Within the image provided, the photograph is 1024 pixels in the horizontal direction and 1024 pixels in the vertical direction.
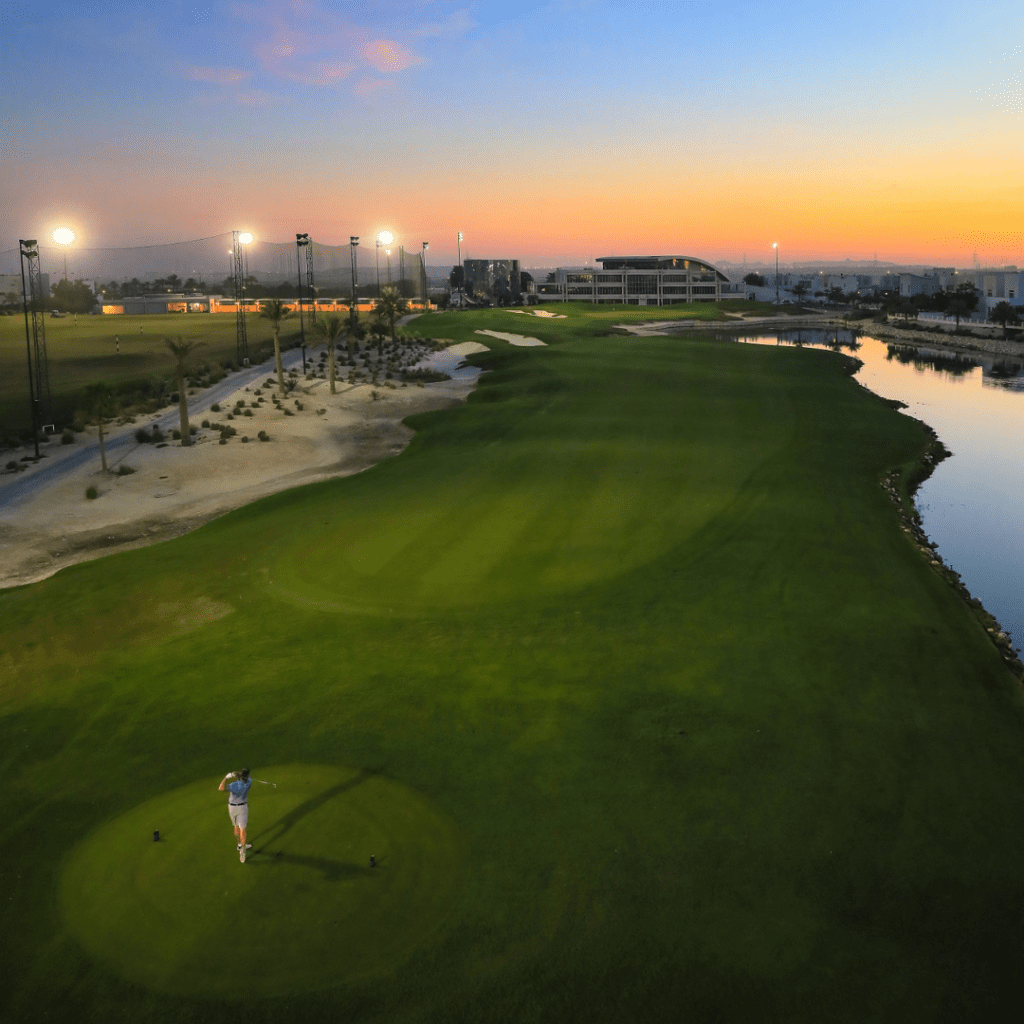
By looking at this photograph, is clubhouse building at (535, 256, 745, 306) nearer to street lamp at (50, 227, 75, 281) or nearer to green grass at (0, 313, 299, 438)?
green grass at (0, 313, 299, 438)

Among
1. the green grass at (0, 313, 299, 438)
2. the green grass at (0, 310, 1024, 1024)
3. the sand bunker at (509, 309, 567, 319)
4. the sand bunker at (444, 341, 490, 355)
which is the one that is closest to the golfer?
the green grass at (0, 310, 1024, 1024)

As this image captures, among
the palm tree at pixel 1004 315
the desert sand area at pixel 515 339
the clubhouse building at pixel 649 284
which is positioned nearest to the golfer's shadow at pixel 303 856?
the desert sand area at pixel 515 339

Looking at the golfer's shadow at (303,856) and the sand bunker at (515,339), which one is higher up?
the sand bunker at (515,339)

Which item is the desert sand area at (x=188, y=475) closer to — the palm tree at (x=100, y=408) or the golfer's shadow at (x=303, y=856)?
the palm tree at (x=100, y=408)

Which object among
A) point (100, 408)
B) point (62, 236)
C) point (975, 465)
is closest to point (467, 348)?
point (62, 236)

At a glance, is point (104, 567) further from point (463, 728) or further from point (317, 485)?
point (463, 728)
